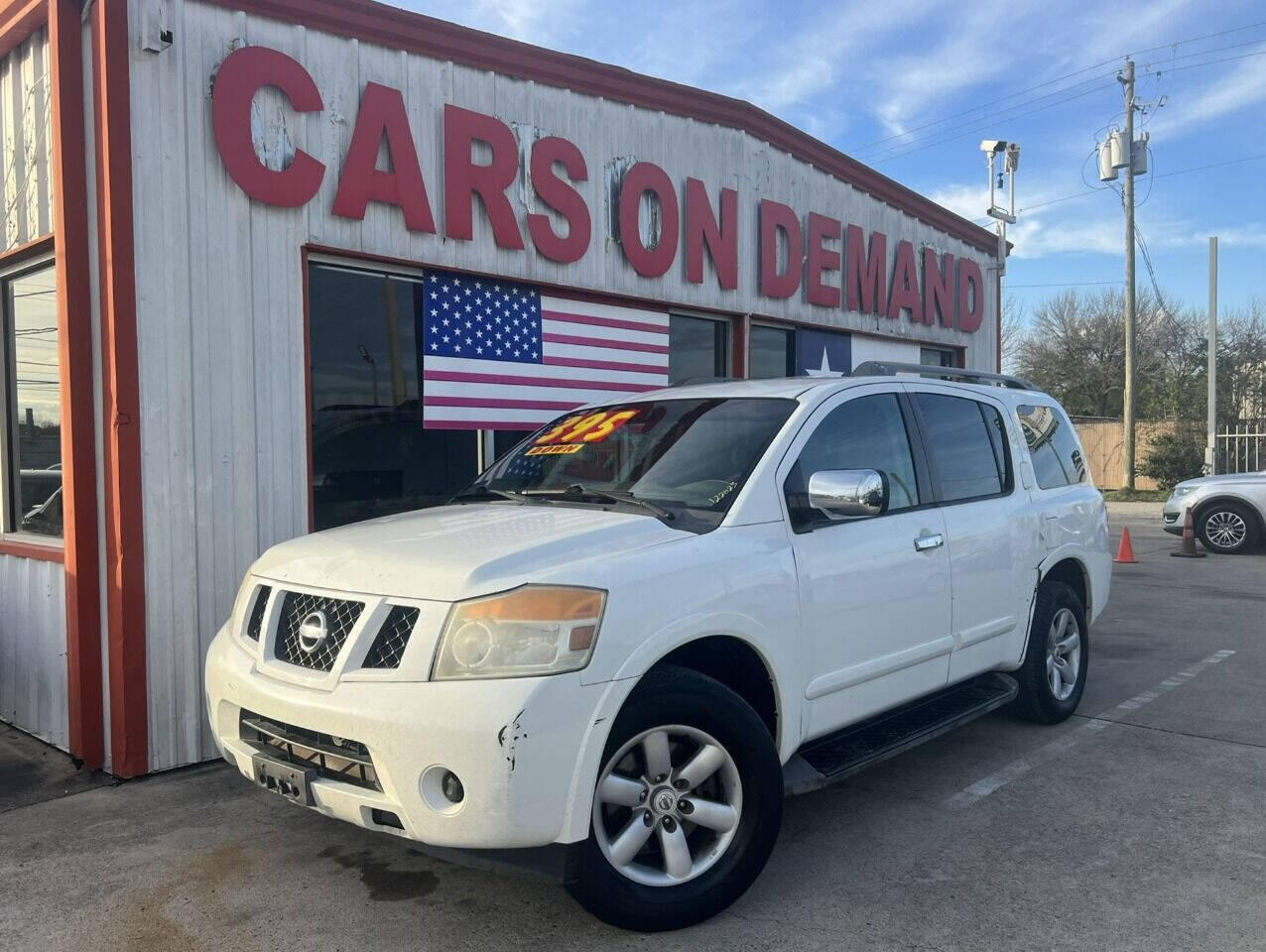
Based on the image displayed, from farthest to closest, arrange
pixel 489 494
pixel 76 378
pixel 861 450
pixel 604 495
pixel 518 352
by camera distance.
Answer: pixel 518 352 → pixel 76 378 → pixel 489 494 → pixel 861 450 → pixel 604 495

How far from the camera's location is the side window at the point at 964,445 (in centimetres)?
482

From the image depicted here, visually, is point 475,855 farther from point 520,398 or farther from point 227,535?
point 520,398

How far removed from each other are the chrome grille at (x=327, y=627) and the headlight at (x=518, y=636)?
43cm

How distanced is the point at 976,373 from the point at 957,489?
47.3 inches

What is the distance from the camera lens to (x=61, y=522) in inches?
223

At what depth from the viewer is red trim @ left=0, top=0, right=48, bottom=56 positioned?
5.26 metres

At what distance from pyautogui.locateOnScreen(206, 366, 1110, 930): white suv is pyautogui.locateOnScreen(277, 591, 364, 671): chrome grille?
1 cm

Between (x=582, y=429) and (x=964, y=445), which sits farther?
(x=964, y=445)

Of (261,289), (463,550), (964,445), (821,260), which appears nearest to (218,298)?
(261,289)

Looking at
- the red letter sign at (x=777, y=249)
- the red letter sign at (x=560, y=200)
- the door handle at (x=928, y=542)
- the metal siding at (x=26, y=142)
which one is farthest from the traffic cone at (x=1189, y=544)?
the metal siding at (x=26, y=142)

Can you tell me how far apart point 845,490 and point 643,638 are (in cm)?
102

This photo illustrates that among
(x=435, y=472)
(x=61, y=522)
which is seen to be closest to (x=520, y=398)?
(x=435, y=472)

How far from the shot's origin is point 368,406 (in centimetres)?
647

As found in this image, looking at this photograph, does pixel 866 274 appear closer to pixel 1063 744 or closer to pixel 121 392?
pixel 1063 744
